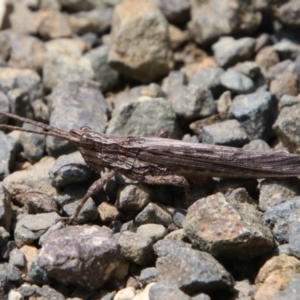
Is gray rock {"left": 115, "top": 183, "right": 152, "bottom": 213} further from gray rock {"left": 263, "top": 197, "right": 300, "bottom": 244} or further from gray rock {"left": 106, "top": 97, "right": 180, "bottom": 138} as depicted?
gray rock {"left": 263, "top": 197, "right": 300, "bottom": 244}

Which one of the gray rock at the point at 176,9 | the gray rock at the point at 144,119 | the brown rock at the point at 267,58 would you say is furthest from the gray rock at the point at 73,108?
the brown rock at the point at 267,58

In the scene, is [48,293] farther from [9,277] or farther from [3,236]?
[3,236]

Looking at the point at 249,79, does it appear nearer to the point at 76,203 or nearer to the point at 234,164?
the point at 234,164

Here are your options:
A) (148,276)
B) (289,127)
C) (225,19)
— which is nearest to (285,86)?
(289,127)

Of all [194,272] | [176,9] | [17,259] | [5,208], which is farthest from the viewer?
[176,9]

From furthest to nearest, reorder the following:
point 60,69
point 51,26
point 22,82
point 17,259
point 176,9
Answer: point 51,26 → point 176,9 → point 60,69 → point 22,82 → point 17,259

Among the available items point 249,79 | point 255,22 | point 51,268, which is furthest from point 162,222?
point 255,22
